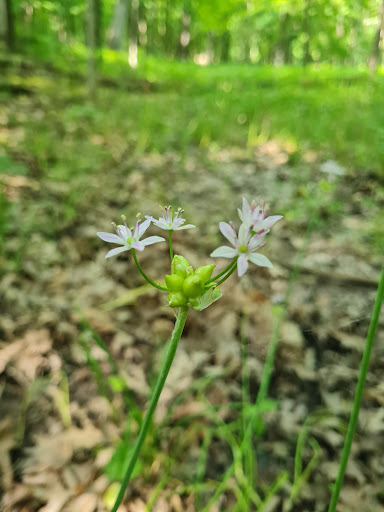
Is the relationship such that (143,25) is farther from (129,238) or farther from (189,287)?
(189,287)

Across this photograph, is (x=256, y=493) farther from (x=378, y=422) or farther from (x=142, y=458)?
(x=378, y=422)

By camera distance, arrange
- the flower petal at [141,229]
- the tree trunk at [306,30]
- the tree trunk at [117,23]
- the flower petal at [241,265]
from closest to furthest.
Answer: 1. the flower petal at [241,265]
2. the flower petal at [141,229]
3. the tree trunk at [306,30]
4. the tree trunk at [117,23]

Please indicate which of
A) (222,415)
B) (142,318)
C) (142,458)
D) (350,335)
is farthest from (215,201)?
(142,458)

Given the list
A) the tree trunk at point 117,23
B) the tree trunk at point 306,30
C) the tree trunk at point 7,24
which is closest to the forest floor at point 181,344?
the tree trunk at point 7,24

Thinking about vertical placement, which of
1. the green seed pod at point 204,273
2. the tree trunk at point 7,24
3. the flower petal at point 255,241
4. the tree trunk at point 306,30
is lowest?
the green seed pod at point 204,273

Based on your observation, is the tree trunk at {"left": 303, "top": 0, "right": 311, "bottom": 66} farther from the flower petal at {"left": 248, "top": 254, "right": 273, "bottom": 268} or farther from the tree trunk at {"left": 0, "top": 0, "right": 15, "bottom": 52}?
the flower petal at {"left": 248, "top": 254, "right": 273, "bottom": 268}

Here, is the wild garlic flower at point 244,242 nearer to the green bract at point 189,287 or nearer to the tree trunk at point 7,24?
the green bract at point 189,287

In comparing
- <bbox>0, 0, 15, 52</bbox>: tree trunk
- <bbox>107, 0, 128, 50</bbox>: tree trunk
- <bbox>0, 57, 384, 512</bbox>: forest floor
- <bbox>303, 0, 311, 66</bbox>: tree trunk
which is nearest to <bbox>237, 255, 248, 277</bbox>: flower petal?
<bbox>0, 57, 384, 512</bbox>: forest floor
